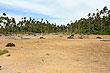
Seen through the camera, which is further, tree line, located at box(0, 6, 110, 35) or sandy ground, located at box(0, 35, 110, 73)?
tree line, located at box(0, 6, 110, 35)

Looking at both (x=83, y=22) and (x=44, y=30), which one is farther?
(x=44, y=30)

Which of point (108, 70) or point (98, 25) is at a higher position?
point (98, 25)

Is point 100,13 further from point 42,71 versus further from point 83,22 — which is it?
point 42,71

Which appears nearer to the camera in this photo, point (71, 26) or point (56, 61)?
point (56, 61)

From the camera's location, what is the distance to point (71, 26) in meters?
81.2

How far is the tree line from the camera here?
68.2 meters

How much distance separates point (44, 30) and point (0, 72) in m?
99.3

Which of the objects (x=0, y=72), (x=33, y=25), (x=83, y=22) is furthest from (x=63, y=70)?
(x=33, y=25)

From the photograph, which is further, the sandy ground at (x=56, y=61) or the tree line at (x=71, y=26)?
the tree line at (x=71, y=26)

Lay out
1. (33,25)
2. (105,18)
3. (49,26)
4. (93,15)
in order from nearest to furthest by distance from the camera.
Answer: (105,18), (93,15), (33,25), (49,26)

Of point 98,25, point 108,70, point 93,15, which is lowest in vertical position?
point 108,70

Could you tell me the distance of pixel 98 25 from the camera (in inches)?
2945

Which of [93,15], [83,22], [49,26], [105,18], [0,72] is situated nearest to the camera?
[0,72]

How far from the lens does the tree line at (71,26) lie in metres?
68.2
